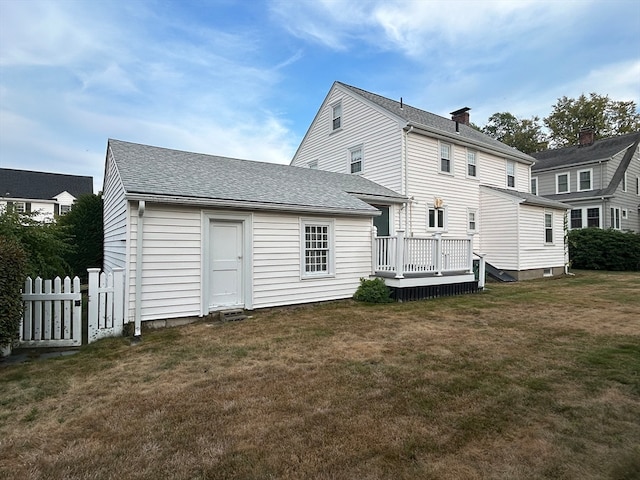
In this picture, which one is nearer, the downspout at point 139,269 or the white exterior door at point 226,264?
the downspout at point 139,269

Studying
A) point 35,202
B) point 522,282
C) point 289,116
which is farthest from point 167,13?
point 35,202

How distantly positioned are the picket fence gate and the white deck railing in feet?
22.2

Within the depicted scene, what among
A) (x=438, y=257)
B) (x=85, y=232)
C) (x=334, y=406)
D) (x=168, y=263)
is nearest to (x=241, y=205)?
(x=168, y=263)

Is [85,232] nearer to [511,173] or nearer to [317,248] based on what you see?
[317,248]

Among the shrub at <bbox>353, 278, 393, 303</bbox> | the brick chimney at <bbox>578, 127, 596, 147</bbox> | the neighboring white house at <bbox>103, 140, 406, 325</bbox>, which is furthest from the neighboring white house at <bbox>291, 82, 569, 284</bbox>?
the brick chimney at <bbox>578, 127, 596, 147</bbox>

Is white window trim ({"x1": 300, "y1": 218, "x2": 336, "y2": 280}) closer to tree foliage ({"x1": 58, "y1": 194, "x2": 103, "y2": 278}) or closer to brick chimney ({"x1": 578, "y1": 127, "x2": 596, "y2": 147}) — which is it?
tree foliage ({"x1": 58, "y1": 194, "x2": 103, "y2": 278})

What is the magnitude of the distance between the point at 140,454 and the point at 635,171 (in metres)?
31.9

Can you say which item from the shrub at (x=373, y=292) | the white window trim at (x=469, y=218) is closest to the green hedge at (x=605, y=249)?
the white window trim at (x=469, y=218)

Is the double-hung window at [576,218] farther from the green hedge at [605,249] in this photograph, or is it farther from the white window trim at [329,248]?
the white window trim at [329,248]

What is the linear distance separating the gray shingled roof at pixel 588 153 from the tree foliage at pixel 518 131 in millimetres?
12354

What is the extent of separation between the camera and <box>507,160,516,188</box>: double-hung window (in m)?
16.7

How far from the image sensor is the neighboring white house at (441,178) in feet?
42.7

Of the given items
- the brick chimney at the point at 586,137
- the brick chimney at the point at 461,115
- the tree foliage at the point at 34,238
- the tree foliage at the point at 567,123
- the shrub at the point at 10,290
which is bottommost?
the shrub at the point at 10,290

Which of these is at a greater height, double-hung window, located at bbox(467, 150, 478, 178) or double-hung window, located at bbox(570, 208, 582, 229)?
double-hung window, located at bbox(467, 150, 478, 178)
